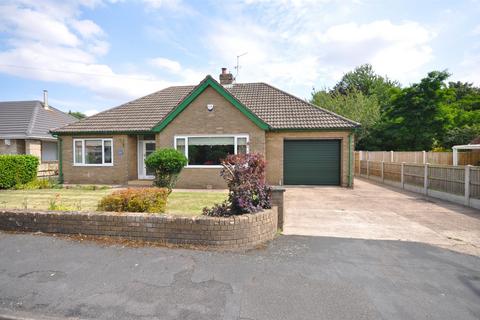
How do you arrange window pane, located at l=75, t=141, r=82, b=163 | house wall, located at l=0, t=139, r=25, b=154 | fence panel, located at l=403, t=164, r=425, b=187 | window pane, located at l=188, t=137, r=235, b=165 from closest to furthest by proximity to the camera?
fence panel, located at l=403, t=164, r=425, b=187 → window pane, located at l=188, t=137, r=235, b=165 → window pane, located at l=75, t=141, r=82, b=163 → house wall, located at l=0, t=139, r=25, b=154

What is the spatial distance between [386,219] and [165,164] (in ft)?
25.3

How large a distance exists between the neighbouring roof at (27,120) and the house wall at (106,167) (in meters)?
4.90

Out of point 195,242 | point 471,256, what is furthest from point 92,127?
point 471,256

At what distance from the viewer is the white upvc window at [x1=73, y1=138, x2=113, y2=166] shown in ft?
47.2

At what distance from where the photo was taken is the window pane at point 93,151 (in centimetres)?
1452

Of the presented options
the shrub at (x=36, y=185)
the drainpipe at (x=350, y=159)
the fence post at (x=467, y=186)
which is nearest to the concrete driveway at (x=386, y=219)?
the fence post at (x=467, y=186)

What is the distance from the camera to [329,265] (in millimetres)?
4328

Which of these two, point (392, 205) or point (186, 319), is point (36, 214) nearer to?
point (186, 319)

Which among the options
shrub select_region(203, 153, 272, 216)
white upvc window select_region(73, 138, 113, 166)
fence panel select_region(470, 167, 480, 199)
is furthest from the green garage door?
white upvc window select_region(73, 138, 113, 166)

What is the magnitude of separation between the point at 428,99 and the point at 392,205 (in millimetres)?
18857

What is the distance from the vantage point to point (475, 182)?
28.6 ft

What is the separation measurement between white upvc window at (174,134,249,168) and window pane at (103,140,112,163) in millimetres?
3890

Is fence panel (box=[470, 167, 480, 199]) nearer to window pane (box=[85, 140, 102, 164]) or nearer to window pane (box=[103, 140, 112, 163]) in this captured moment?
window pane (box=[103, 140, 112, 163])

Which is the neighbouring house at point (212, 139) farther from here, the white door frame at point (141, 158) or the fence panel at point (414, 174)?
the fence panel at point (414, 174)
